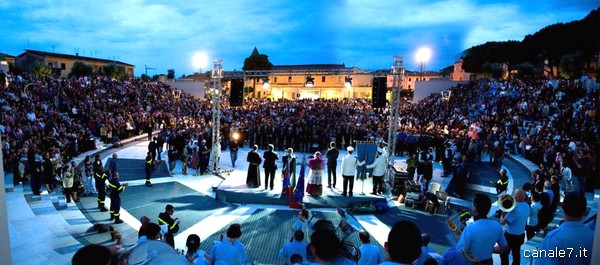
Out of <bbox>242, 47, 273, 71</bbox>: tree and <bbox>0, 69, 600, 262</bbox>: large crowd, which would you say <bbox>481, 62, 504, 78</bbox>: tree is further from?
<bbox>242, 47, 273, 71</bbox>: tree


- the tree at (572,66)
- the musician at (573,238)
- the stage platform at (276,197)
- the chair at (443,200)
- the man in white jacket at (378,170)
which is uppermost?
the tree at (572,66)

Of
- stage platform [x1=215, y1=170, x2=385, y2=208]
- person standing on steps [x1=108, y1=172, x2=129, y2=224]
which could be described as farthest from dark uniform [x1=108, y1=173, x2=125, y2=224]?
stage platform [x1=215, y1=170, x2=385, y2=208]

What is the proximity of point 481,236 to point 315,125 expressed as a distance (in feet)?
48.8

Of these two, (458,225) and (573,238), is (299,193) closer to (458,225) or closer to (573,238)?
(458,225)

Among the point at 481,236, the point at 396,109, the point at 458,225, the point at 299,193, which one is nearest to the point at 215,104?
the point at 299,193

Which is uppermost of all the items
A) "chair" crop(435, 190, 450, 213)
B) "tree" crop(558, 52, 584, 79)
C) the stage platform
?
"tree" crop(558, 52, 584, 79)

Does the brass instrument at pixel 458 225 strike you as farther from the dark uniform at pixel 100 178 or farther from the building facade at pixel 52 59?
the building facade at pixel 52 59

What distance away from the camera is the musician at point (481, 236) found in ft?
10.1

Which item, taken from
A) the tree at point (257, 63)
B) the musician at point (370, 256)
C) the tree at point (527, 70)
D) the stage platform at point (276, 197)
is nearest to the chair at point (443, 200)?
the stage platform at point (276, 197)

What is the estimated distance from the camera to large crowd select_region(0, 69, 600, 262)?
1095 centimetres

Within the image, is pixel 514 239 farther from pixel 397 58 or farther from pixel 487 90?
pixel 487 90

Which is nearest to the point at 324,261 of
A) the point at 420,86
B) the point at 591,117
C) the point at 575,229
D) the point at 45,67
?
the point at 575,229

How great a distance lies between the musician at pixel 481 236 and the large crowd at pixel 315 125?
793cm

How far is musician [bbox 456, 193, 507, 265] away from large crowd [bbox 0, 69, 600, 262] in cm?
793
